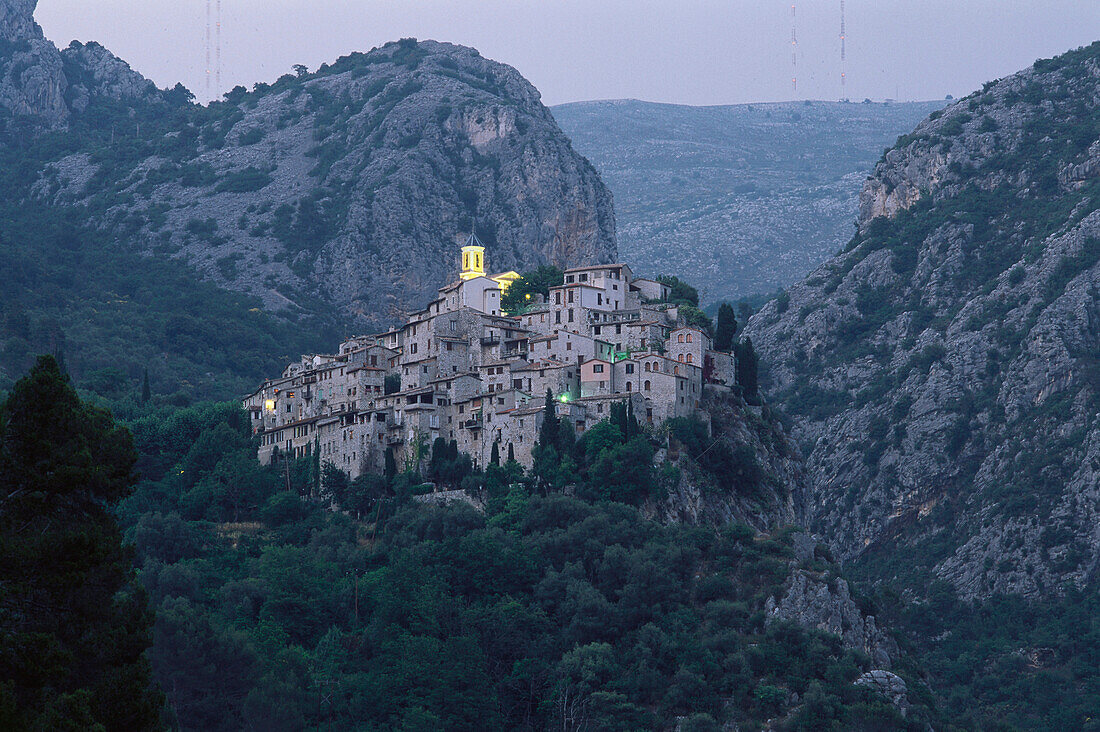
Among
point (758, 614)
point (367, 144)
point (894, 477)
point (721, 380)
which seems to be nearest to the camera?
point (758, 614)

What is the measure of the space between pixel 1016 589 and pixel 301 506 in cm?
5023

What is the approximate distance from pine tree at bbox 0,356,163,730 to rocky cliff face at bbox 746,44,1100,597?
85156 millimetres

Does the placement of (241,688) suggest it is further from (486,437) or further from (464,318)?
(464,318)

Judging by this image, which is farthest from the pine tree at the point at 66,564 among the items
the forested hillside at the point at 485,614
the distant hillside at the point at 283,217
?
the distant hillside at the point at 283,217

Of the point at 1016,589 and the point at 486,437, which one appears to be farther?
the point at 1016,589

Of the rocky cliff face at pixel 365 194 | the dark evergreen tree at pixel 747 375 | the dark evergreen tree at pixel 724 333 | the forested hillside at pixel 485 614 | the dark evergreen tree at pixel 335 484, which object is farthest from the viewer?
the rocky cliff face at pixel 365 194

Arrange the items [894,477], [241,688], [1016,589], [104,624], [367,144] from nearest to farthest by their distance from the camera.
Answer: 1. [104,624]
2. [241,688]
3. [1016,589]
4. [894,477]
5. [367,144]

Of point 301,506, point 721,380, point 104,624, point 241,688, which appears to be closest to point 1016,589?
point 721,380

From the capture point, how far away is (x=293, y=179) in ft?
598

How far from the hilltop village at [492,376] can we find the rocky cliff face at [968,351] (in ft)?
101

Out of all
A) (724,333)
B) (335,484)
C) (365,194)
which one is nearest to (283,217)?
(365,194)

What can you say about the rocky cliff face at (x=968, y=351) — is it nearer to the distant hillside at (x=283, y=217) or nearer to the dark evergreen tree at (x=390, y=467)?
the distant hillside at (x=283, y=217)

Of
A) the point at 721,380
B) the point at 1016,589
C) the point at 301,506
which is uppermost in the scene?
the point at 721,380

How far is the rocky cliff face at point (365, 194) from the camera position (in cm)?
16300
